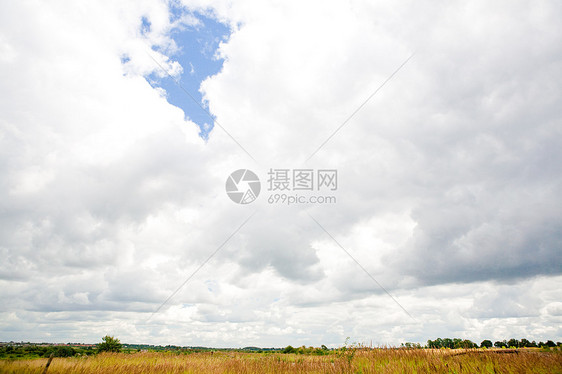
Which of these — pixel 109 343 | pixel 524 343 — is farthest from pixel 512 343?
pixel 109 343

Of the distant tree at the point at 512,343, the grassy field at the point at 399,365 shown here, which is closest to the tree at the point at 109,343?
the grassy field at the point at 399,365

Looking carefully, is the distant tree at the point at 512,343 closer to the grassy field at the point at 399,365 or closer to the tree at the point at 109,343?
the grassy field at the point at 399,365

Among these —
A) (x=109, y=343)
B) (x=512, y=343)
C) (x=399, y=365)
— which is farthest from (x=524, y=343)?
(x=109, y=343)

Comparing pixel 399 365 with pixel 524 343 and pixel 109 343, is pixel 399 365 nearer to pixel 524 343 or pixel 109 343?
pixel 524 343

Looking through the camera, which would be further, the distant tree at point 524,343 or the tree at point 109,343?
the tree at point 109,343

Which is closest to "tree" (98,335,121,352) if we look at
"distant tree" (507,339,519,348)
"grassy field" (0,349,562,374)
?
"grassy field" (0,349,562,374)

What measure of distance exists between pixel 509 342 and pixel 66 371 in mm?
25689

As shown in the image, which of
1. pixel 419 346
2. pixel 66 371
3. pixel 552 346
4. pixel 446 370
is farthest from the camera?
pixel 419 346

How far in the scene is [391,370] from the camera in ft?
47.8

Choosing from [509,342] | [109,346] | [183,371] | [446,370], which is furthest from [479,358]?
[109,346]

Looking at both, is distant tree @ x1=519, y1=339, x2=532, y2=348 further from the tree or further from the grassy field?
the tree

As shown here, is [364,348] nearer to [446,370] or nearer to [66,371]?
[446,370]

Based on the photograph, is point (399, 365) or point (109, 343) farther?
point (109, 343)

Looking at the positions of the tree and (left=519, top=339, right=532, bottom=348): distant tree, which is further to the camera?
the tree
